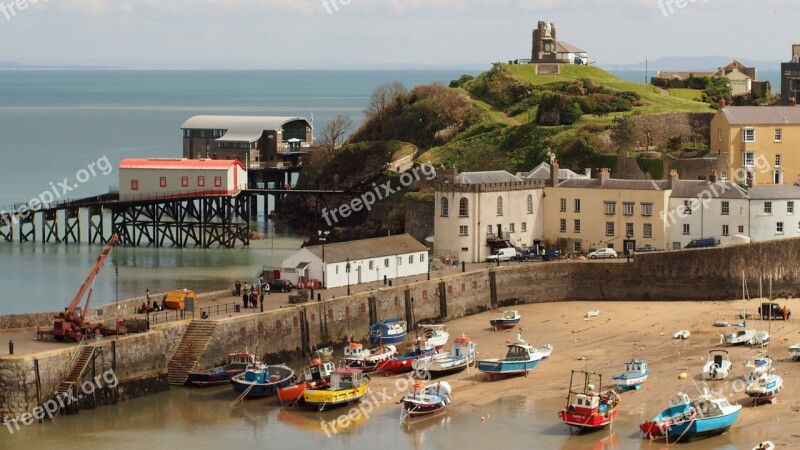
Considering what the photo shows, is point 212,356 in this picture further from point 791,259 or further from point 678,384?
point 791,259

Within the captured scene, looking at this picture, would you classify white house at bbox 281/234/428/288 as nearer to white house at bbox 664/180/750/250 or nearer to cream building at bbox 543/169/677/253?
cream building at bbox 543/169/677/253

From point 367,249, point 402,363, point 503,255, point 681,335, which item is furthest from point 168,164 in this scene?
point 681,335

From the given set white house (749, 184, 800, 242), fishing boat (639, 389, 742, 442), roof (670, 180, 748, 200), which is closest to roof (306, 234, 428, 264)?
roof (670, 180, 748, 200)

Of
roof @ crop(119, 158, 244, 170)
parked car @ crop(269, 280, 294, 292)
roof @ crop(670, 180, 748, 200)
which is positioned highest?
roof @ crop(119, 158, 244, 170)

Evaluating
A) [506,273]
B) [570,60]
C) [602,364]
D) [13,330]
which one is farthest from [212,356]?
[570,60]

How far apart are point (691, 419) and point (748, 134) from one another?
40046mm

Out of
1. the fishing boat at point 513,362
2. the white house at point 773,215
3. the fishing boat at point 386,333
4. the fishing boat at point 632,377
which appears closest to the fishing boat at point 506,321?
the fishing boat at point 386,333

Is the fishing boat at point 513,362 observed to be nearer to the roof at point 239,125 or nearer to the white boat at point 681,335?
the white boat at point 681,335

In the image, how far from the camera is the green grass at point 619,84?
105625 millimetres

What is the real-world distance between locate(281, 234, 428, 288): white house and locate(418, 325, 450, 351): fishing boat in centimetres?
518

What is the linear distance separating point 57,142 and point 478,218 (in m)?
127

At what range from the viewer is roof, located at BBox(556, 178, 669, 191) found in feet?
258

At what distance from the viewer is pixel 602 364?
6069 centimetres

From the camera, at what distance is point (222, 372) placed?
189ft
